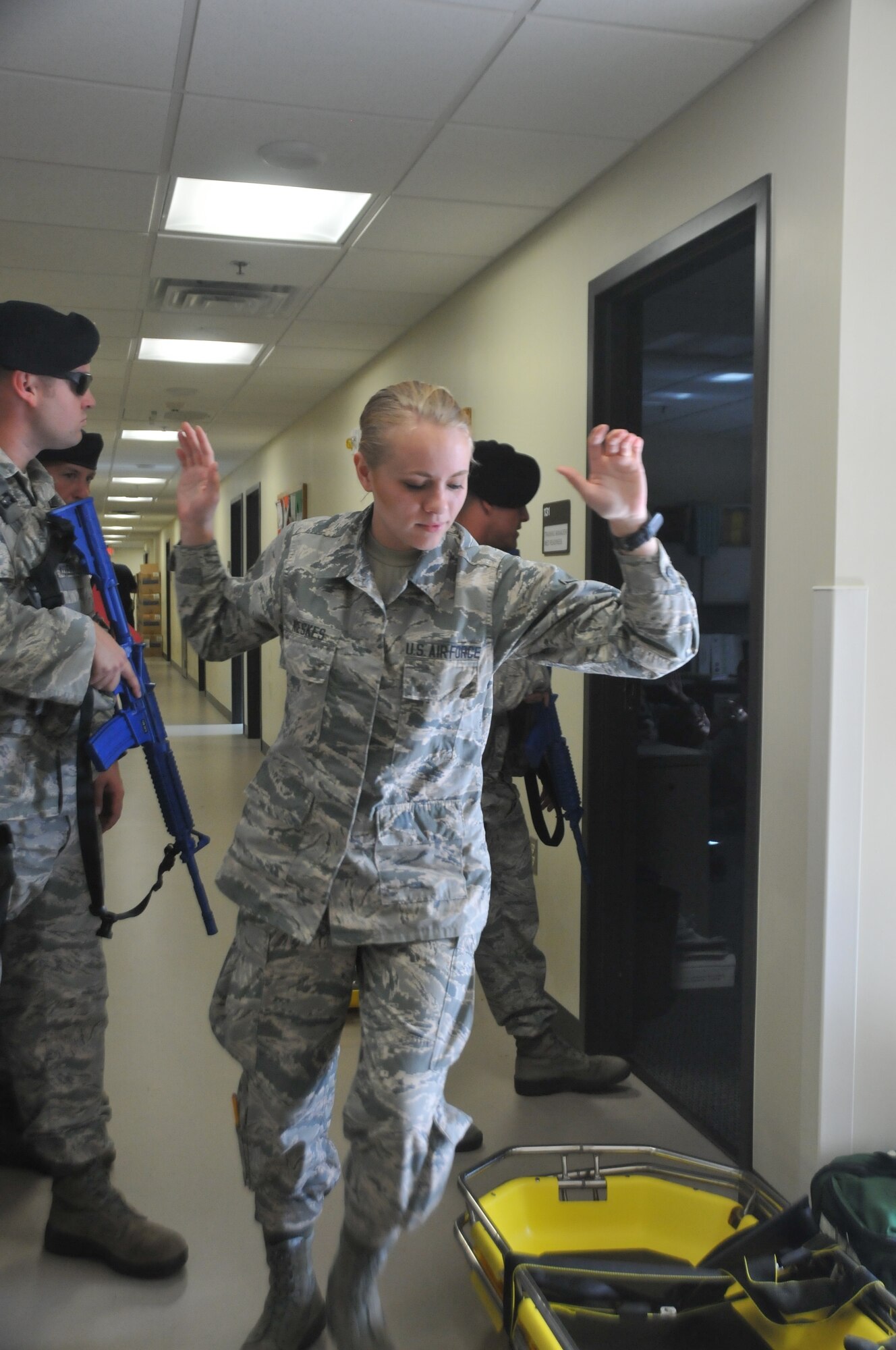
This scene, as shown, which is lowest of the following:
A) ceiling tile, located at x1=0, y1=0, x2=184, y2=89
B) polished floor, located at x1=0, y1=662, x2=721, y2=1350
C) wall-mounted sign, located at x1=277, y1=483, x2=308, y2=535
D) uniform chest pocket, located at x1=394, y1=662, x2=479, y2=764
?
polished floor, located at x1=0, y1=662, x2=721, y2=1350

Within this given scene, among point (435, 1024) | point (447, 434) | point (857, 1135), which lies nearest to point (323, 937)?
point (435, 1024)

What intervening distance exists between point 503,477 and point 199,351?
3760mm

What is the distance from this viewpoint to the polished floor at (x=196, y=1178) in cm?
210

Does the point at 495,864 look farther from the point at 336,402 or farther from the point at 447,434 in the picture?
the point at 336,402

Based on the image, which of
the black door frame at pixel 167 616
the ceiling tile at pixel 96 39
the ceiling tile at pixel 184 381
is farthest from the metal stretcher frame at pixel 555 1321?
the black door frame at pixel 167 616

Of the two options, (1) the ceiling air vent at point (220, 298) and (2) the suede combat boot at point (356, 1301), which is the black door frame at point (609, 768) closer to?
(2) the suede combat boot at point (356, 1301)

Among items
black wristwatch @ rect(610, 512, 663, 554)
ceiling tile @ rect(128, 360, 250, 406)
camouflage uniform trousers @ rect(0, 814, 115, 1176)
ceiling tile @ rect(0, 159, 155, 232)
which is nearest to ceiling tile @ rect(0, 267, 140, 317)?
ceiling tile @ rect(0, 159, 155, 232)

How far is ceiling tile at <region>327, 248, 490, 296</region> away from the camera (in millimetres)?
4324

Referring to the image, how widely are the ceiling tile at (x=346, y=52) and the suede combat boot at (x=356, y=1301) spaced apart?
2.45 meters

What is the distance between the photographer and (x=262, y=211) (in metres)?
3.98

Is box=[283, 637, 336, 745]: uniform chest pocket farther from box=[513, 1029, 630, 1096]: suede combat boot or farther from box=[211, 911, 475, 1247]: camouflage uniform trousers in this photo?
box=[513, 1029, 630, 1096]: suede combat boot

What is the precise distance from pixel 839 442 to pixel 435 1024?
1.41 m

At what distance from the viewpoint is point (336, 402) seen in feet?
23.6

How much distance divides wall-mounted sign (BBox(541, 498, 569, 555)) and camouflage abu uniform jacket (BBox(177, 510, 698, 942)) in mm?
1808
